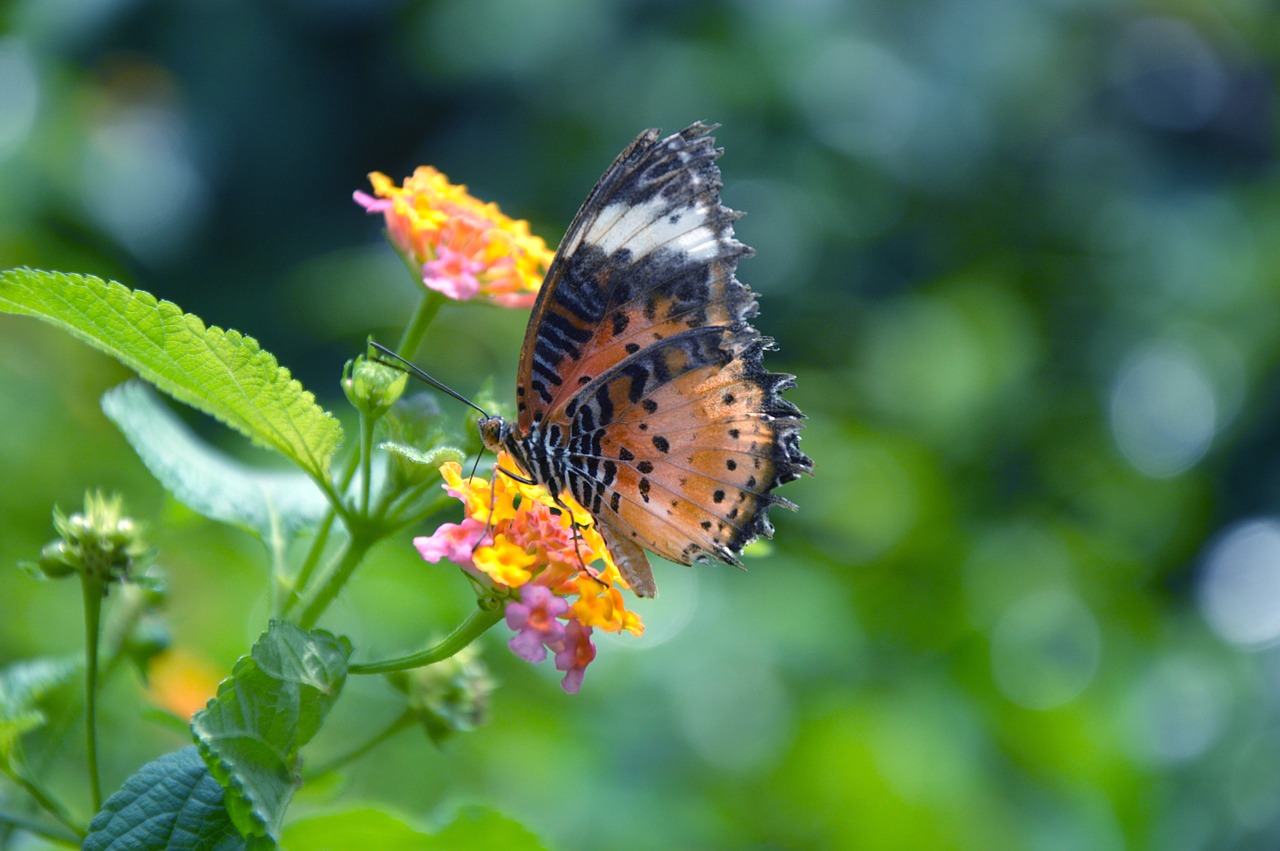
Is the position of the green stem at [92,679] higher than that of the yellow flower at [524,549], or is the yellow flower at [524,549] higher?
the yellow flower at [524,549]

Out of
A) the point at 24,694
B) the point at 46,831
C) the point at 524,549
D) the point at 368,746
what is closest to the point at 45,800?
the point at 46,831

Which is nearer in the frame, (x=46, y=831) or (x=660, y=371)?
(x=46, y=831)

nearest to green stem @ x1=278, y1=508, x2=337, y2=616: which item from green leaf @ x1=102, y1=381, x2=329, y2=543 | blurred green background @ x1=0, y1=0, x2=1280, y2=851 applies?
green leaf @ x1=102, y1=381, x2=329, y2=543

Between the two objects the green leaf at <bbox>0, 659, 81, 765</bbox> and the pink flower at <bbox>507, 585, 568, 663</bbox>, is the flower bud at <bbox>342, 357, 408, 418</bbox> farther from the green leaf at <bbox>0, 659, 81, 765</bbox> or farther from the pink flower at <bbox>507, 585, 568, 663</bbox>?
the green leaf at <bbox>0, 659, 81, 765</bbox>

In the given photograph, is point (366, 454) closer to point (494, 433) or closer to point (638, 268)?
point (494, 433)

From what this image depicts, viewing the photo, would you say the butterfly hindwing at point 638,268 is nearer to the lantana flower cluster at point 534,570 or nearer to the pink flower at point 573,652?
the lantana flower cluster at point 534,570

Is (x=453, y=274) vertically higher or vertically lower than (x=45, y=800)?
higher

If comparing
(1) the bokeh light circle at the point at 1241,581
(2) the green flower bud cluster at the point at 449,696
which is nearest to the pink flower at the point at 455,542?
(2) the green flower bud cluster at the point at 449,696
